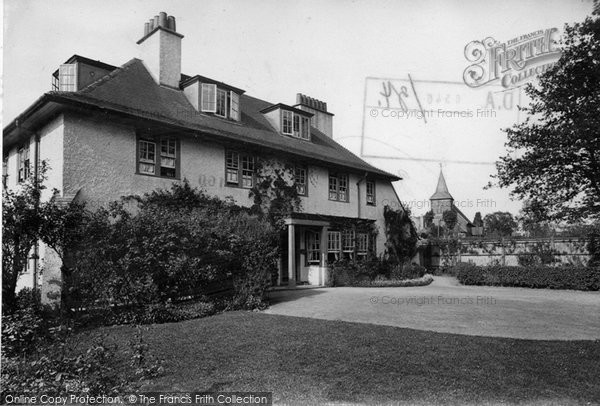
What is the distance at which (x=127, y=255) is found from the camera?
32.5ft

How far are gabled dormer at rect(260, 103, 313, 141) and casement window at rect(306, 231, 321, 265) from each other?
491 cm

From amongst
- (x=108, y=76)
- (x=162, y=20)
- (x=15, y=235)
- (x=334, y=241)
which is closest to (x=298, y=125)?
(x=334, y=241)

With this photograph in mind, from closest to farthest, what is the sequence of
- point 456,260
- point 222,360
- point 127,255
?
point 222,360 < point 127,255 < point 456,260

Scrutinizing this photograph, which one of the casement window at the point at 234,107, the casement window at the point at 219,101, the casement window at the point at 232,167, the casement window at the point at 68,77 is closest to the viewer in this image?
the casement window at the point at 68,77

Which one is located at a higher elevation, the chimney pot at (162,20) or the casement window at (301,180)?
the chimney pot at (162,20)

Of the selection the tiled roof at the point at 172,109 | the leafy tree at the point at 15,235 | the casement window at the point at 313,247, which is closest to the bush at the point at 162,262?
the leafy tree at the point at 15,235

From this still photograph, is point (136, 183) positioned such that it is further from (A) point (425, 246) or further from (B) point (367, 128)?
(A) point (425, 246)

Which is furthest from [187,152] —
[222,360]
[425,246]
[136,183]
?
[425,246]

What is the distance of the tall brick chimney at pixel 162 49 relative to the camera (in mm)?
16969

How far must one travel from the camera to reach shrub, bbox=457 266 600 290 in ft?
57.2

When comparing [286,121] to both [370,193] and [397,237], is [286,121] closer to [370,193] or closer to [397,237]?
[370,193]

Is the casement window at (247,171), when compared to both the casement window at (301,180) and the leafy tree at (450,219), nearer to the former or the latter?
the casement window at (301,180)

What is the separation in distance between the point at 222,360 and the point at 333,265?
1310cm

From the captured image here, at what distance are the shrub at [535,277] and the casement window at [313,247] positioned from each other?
685 centimetres
